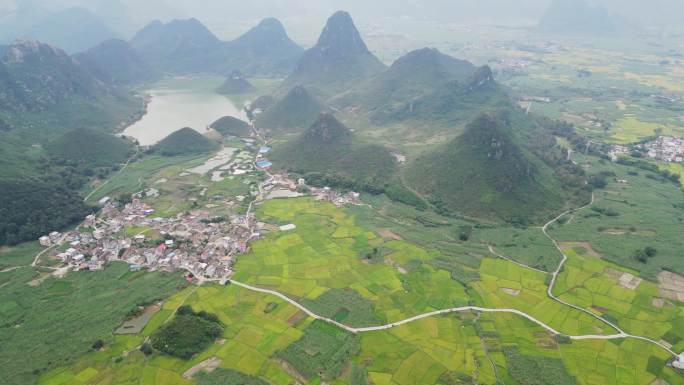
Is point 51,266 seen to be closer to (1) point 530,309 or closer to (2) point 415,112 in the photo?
(1) point 530,309

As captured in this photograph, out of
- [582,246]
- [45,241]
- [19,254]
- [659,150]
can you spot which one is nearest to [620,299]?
[582,246]

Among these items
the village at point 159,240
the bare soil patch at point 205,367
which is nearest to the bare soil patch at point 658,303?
the village at point 159,240

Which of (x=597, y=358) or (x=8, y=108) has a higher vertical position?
(x=8, y=108)

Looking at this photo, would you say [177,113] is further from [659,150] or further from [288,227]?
[659,150]

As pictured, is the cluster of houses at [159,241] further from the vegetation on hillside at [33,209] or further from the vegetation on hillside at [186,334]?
the vegetation on hillside at [186,334]

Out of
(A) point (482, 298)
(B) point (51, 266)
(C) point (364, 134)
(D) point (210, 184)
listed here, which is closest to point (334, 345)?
(A) point (482, 298)

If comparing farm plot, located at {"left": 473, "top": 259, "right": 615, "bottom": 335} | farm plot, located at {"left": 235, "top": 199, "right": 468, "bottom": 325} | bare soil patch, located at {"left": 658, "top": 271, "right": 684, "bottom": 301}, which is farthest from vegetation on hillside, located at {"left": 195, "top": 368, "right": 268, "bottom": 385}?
bare soil patch, located at {"left": 658, "top": 271, "right": 684, "bottom": 301}
